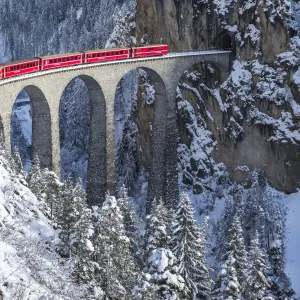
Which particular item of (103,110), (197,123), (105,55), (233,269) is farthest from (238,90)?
(233,269)

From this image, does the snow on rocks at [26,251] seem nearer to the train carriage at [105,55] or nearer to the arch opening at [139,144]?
the train carriage at [105,55]

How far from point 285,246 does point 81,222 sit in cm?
2898

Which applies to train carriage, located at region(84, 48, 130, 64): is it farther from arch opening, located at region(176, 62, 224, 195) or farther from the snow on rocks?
the snow on rocks

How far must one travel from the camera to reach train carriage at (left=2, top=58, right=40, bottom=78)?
41.7 m

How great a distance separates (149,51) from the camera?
175 ft

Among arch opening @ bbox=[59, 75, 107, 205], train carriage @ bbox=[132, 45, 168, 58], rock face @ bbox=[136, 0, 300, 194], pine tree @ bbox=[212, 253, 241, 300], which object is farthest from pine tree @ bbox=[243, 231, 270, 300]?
train carriage @ bbox=[132, 45, 168, 58]

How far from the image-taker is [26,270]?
65.6 ft

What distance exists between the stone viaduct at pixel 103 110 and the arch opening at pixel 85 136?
0.11m

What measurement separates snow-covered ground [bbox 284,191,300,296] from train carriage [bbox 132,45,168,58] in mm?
22158

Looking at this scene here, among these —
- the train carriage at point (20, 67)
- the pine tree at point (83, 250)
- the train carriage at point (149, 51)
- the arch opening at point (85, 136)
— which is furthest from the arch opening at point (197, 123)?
the pine tree at point (83, 250)

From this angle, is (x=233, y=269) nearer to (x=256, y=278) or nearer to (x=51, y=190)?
(x=256, y=278)

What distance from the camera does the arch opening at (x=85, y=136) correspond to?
170 ft

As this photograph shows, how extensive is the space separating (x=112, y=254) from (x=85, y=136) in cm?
6085

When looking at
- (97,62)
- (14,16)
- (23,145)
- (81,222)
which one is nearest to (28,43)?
(14,16)
